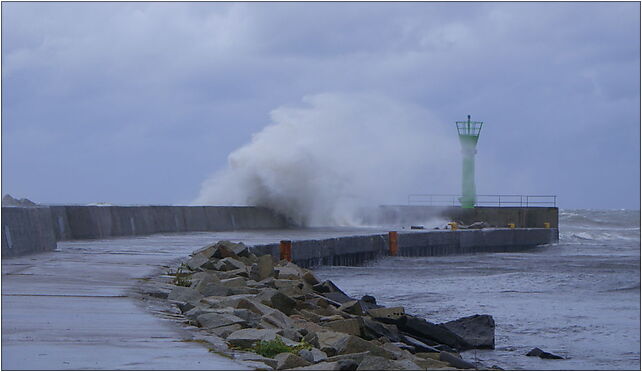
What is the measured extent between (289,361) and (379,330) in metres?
3.58

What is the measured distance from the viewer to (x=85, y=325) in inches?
254

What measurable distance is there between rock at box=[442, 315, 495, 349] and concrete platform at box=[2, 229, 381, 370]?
3.30 meters

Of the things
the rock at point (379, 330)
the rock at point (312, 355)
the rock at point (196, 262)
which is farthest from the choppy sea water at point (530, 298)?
the rock at point (312, 355)

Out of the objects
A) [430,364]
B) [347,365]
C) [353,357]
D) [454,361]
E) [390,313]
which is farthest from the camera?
[390,313]

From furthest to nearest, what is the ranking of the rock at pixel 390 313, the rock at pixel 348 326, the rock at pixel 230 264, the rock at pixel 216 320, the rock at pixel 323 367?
the rock at pixel 230 264 → the rock at pixel 390 313 → the rock at pixel 348 326 → the rock at pixel 216 320 → the rock at pixel 323 367

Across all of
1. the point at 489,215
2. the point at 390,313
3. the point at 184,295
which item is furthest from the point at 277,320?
the point at 489,215

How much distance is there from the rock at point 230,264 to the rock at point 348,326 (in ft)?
12.5

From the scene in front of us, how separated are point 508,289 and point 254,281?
6.91 m

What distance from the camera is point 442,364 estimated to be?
7.52m

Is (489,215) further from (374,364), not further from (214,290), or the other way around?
(374,364)

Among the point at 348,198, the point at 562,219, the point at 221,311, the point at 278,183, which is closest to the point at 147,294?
the point at 221,311

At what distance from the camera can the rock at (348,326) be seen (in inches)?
328

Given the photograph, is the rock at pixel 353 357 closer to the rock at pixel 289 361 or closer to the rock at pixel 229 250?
the rock at pixel 289 361

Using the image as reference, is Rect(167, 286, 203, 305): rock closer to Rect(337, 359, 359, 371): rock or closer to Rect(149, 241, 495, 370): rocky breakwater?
Answer: Rect(149, 241, 495, 370): rocky breakwater
